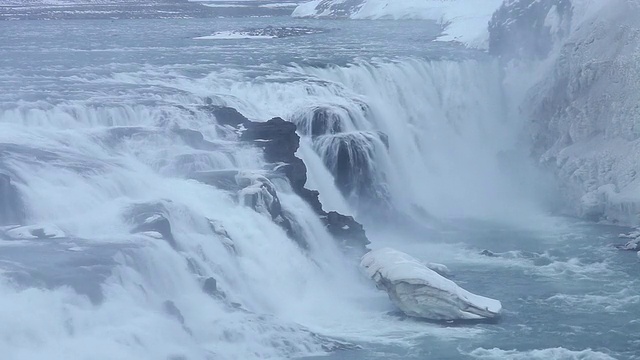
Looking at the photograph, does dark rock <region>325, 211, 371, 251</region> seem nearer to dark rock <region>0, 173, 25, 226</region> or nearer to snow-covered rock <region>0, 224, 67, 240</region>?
snow-covered rock <region>0, 224, 67, 240</region>

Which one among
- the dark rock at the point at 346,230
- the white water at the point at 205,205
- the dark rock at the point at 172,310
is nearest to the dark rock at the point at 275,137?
the white water at the point at 205,205

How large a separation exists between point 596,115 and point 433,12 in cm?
4013

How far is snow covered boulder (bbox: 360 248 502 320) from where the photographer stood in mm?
19672

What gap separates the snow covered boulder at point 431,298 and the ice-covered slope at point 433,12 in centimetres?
2433

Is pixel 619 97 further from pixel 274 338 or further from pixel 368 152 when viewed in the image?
pixel 274 338

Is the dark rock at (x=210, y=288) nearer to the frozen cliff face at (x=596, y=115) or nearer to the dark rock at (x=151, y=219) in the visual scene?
the dark rock at (x=151, y=219)

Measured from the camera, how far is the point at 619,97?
93.5ft

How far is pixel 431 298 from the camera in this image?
19.8 m

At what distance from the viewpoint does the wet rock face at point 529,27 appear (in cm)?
3453

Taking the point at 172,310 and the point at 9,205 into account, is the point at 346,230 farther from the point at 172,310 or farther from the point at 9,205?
the point at 9,205

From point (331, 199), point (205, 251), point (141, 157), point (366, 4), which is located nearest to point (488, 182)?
point (331, 199)

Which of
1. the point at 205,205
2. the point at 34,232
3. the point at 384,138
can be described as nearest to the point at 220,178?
the point at 205,205

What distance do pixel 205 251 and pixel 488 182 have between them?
47.4ft

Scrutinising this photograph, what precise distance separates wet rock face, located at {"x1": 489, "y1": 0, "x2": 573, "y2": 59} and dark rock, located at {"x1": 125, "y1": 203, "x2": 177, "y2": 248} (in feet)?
58.1
